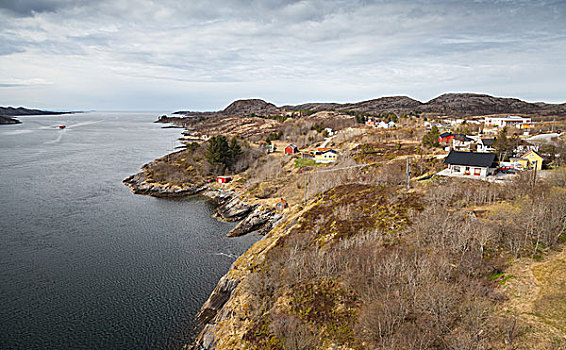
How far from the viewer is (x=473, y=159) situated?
106ft

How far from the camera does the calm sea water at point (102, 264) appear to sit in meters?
20.3

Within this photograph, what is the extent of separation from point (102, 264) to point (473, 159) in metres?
37.4

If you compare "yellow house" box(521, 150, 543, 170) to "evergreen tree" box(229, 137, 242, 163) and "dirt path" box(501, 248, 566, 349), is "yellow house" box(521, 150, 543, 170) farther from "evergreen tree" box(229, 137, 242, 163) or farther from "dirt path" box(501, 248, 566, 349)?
"evergreen tree" box(229, 137, 242, 163)

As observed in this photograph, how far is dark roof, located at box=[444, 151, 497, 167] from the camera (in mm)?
31366

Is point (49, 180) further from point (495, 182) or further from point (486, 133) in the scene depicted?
point (486, 133)

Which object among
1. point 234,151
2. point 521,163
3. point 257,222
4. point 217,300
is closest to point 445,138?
point 521,163

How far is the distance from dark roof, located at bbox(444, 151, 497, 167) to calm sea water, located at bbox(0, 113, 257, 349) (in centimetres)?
2381

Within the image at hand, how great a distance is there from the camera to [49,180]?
5578cm

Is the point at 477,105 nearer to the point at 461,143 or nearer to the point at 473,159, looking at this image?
the point at 461,143

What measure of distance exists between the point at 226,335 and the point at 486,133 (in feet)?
212

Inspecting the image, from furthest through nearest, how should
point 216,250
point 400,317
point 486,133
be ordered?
point 486,133
point 216,250
point 400,317

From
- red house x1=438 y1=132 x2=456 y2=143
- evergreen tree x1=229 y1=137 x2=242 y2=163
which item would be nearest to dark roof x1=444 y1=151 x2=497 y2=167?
red house x1=438 y1=132 x2=456 y2=143

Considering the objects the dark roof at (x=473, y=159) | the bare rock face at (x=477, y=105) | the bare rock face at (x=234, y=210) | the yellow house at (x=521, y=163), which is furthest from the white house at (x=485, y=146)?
the bare rock face at (x=477, y=105)

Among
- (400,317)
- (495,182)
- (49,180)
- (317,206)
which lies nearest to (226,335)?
(400,317)
